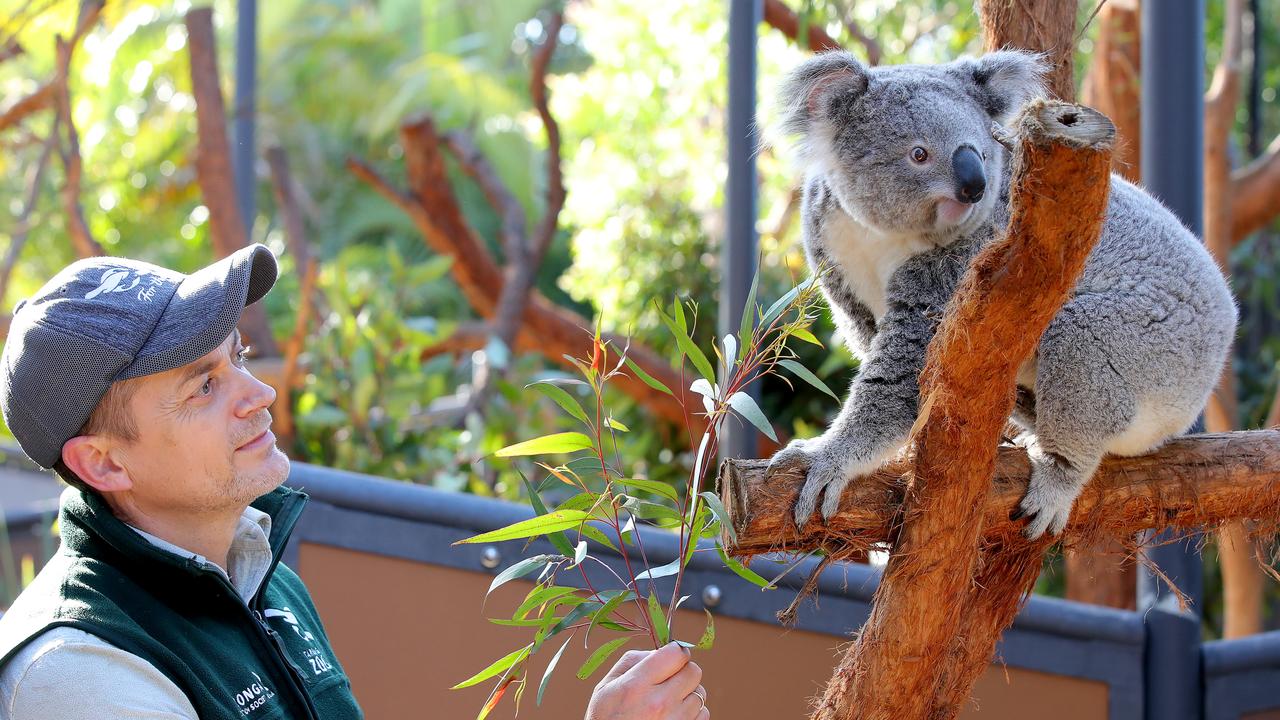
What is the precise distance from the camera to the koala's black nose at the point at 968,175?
5.48 feet

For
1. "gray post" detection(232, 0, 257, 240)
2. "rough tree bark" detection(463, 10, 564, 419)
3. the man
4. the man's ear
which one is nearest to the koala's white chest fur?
the man

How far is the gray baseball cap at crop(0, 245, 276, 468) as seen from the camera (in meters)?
1.30

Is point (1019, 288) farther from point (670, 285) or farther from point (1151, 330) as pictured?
point (670, 285)

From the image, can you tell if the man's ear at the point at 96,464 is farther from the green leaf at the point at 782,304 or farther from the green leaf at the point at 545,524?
the green leaf at the point at 782,304

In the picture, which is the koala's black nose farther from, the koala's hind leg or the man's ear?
the man's ear

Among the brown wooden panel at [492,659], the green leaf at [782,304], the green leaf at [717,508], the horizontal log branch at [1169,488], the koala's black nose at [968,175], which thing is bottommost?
→ the brown wooden panel at [492,659]

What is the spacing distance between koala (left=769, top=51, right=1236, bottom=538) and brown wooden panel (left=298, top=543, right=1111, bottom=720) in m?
0.82

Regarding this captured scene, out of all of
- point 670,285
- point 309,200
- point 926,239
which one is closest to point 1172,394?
point 926,239

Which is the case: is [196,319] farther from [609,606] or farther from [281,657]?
[609,606]

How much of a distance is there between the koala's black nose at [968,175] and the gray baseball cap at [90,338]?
0.99 m

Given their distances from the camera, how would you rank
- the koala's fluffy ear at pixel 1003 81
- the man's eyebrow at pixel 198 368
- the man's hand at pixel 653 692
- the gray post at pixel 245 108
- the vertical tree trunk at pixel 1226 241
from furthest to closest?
the gray post at pixel 245 108 < the vertical tree trunk at pixel 1226 241 < the koala's fluffy ear at pixel 1003 81 < the man's eyebrow at pixel 198 368 < the man's hand at pixel 653 692

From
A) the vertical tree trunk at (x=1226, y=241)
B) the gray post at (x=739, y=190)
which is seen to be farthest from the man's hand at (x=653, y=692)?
the vertical tree trunk at (x=1226, y=241)

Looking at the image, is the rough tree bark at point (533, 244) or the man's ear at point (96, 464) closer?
the man's ear at point (96, 464)

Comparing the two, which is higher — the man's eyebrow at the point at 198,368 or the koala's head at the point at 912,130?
the koala's head at the point at 912,130
